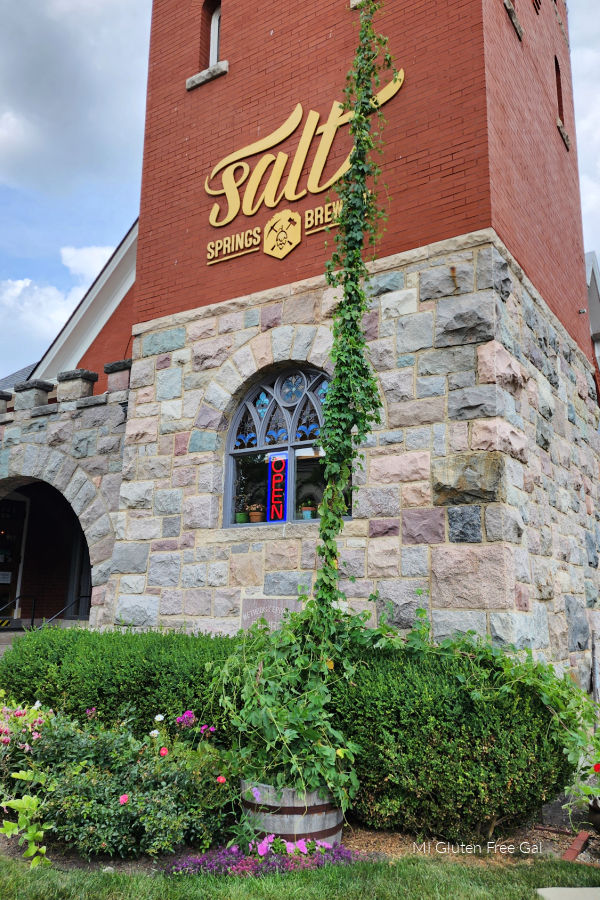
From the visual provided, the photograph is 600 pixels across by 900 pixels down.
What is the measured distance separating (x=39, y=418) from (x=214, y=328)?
314 centimetres

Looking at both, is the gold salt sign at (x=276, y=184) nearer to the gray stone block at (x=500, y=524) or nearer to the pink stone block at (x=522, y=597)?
the gray stone block at (x=500, y=524)

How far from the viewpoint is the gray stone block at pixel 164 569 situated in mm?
7246

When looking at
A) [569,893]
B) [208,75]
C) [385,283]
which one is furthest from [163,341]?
[569,893]

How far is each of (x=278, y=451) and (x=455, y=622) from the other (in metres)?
2.47

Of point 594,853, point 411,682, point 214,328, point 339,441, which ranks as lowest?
point 594,853

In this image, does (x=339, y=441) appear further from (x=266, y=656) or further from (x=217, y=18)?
(x=217, y=18)

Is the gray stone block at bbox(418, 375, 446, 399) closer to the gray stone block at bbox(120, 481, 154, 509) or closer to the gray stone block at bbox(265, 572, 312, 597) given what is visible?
the gray stone block at bbox(265, 572, 312, 597)

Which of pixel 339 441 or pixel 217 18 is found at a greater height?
pixel 217 18

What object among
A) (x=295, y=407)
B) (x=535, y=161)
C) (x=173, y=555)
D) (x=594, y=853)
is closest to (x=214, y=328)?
(x=295, y=407)

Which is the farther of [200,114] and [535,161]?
[200,114]

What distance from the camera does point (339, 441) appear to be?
4637mm

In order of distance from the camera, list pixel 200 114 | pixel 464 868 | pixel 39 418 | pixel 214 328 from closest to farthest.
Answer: pixel 464 868 → pixel 214 328 → pixel 200 114 → pixel 39 418

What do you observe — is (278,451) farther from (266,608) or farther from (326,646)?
(326,646)

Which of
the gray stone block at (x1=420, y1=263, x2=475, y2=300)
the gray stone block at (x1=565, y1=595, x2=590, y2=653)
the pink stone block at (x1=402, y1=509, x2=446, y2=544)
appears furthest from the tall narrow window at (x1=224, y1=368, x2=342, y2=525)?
the gray stone block at (x1=565, y1=595, x2=590, y2=653)
